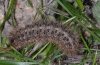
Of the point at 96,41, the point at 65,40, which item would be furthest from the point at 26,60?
the point at 96,41

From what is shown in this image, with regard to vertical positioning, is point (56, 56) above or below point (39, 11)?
below

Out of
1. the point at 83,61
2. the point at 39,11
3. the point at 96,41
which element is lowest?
the point at 83,61

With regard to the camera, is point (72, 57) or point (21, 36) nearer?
point (21, 36)

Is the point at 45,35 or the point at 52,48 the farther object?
the point at 52,48

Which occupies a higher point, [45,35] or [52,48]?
[45,35]

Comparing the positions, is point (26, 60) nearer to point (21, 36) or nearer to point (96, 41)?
point (21, 36)

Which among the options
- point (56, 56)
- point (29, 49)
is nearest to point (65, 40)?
point (56, 56)
